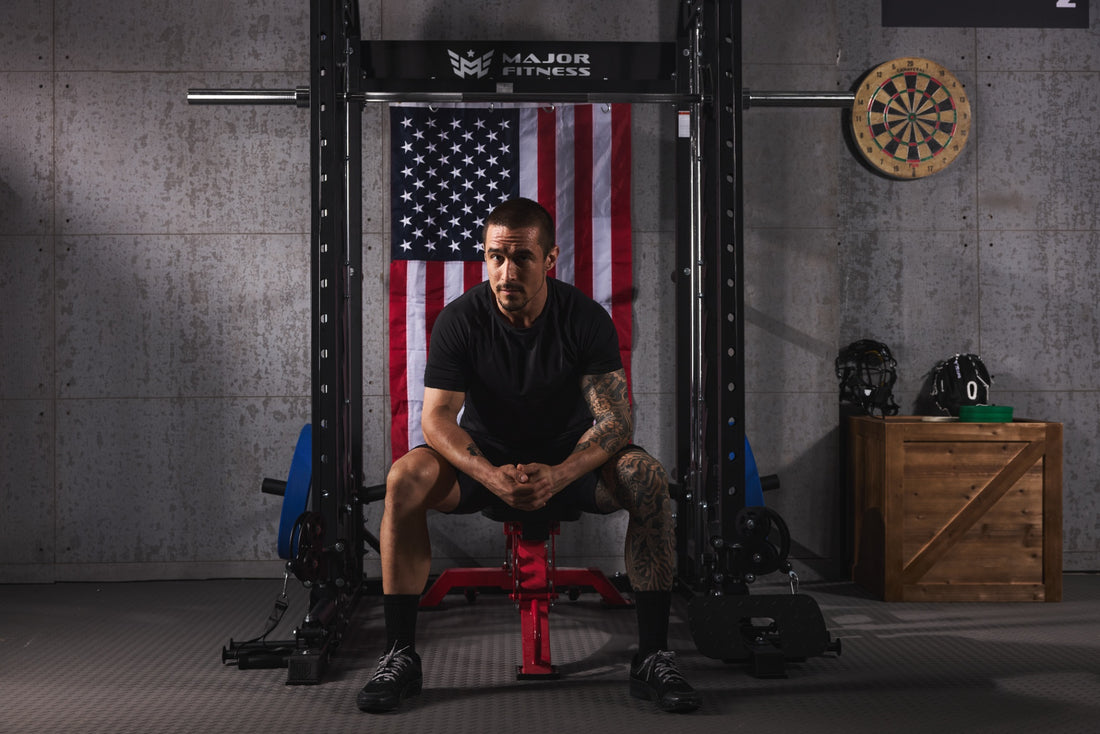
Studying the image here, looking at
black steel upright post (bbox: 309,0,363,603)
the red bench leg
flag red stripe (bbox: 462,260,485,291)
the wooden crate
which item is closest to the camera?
the red bench leg

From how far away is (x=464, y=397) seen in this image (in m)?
2.70

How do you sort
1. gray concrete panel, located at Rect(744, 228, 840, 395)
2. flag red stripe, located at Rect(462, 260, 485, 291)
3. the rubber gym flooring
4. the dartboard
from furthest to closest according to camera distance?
1. the dartboard
2. gray concrete panel, located at Rect(744, 228, 840, 395)
3. flag red stripe, located at Rect(462, 260, 485, 291)
4. the rubber gym flooring

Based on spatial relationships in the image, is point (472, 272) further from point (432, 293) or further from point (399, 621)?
point (399, 621)

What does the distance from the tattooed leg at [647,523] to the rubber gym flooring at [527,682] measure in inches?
13.0

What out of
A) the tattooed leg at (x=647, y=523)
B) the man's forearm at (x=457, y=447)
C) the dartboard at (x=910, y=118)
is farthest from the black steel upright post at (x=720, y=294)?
the dartboard at (x=910, y=118)

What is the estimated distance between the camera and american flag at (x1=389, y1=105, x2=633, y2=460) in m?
3.73

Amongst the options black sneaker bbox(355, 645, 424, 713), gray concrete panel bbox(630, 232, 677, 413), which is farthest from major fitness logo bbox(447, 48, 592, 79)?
black sneaker bbox(355, 645, 424, 713)

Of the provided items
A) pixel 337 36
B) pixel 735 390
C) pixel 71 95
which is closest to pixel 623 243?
pixel 735 390

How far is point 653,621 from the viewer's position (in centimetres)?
242

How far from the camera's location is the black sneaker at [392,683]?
223 centimetres

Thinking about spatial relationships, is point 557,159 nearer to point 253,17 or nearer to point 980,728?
point 253,17

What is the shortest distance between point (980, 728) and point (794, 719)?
1.44ft

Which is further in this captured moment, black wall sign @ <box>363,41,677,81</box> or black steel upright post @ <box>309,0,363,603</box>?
black wall sign @ <box>363,41,677,81</box>

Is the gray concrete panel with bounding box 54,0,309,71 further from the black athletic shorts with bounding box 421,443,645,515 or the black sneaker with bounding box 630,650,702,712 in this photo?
the black sneaker with bounding box 630,650,702,712
